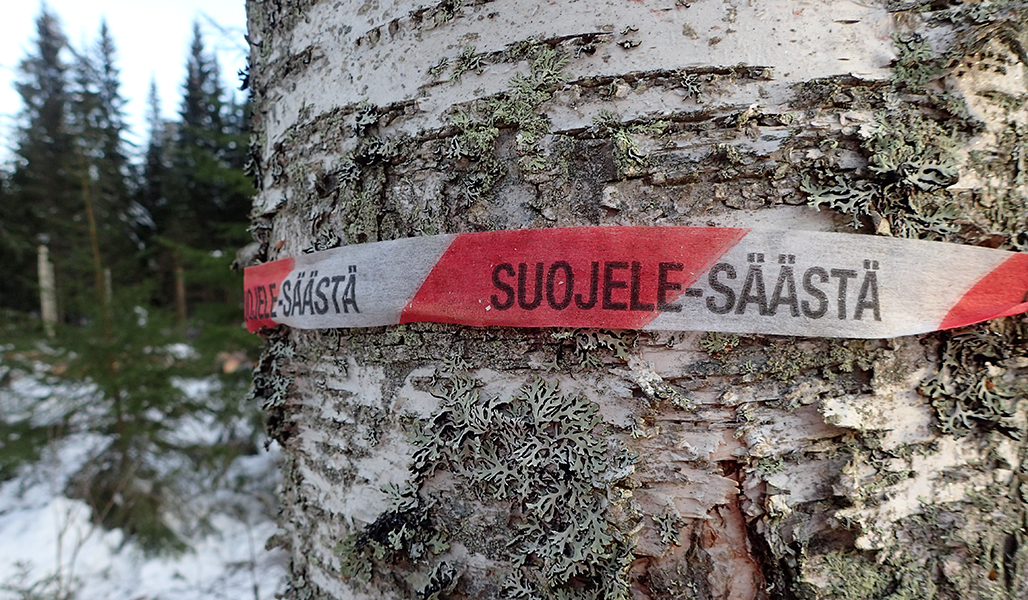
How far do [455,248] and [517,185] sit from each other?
0.11m

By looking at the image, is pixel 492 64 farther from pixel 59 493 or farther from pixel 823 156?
pixel 59 493

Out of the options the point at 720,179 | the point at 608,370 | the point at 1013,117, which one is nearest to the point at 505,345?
the point at 608,370

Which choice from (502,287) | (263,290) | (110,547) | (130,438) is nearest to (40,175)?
(130,438)

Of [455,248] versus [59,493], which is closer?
[455,248]

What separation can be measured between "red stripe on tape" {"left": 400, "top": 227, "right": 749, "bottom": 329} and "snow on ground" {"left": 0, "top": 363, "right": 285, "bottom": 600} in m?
3.01

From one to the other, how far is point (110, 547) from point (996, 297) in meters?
5.52

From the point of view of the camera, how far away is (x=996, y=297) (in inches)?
24.9

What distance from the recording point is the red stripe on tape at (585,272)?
61 cm

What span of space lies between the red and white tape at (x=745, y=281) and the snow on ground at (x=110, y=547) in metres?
3.05

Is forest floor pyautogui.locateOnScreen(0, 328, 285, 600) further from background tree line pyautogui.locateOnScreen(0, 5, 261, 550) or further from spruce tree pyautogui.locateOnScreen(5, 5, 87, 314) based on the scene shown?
spruce tree pyautogui.locateOnScreen(5, 5, 87, 314)

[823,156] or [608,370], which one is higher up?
[823,156]

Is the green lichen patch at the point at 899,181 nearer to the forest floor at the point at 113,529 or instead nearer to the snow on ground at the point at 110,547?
the snow on ground at the point at 110,547

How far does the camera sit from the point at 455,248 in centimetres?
68

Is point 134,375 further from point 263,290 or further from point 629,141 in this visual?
point 629,141
